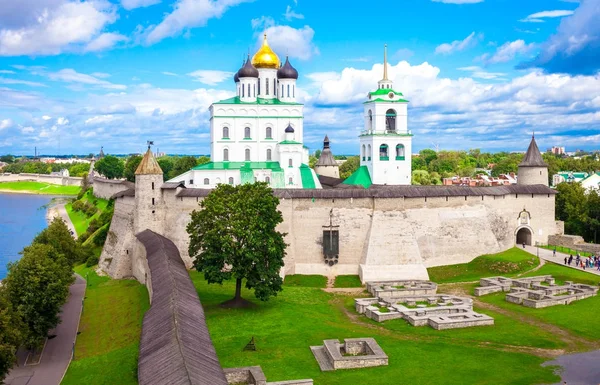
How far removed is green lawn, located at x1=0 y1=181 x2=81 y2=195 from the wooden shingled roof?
85.5 meters

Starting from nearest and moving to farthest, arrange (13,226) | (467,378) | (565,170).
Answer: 1. (467,378)
2. (13,226)
3. (565,170)

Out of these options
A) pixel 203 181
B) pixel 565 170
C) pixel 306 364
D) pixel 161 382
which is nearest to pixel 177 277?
pixel 306 364

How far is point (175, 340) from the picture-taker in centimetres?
1159

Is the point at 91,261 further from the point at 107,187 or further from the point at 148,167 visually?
the point at 107,187

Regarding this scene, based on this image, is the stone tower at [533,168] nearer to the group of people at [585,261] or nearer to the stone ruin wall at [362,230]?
the stone ruin wall at [362,230]

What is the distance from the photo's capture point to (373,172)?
39062 millimetres

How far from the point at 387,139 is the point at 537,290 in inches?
710

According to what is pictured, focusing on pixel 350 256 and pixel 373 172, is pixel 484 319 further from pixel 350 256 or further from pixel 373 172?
pixel 373 172

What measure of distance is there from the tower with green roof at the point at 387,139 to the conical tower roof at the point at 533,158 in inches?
321

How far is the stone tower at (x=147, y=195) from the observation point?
2789cm

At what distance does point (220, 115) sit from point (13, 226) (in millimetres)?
29833

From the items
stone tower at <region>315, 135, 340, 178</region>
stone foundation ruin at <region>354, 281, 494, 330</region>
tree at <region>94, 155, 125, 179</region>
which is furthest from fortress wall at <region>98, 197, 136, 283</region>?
tree at <region>94, 155, 125, 179</region>

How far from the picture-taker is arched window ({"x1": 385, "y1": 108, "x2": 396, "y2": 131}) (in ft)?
Result: 131

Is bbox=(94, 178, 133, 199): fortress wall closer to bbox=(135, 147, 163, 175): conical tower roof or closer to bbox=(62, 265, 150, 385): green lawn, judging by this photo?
bbox=(135, 147, 163, 175): conical tower roof
